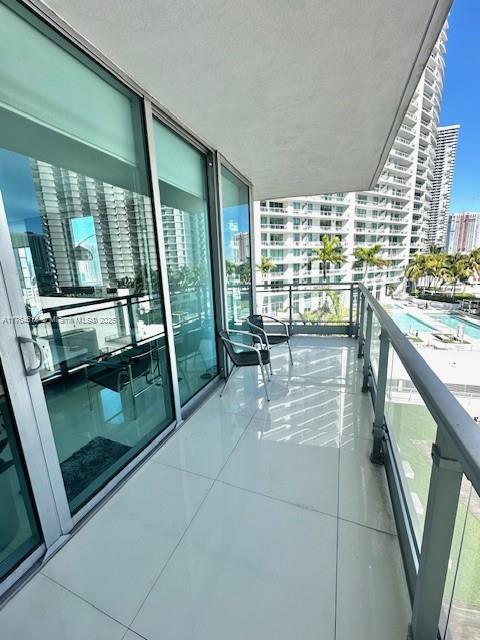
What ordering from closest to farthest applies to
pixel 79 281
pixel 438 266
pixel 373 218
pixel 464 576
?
pixel 464 576 → pixel 79 281 → pixel 438 266 → pixel 373 218

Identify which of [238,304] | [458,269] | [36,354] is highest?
[36,354]

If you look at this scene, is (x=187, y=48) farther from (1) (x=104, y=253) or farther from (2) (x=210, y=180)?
(2) (x=210, y=180)

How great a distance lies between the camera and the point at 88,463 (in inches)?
63.1

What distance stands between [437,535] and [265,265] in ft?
81.3

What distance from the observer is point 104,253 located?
1.70 metres

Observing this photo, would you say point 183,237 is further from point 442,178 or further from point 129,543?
point 442,178

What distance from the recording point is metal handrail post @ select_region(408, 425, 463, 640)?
70 centimetres

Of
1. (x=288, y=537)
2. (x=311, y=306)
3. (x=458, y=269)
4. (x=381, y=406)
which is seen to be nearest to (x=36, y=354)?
(x=288, y=537)

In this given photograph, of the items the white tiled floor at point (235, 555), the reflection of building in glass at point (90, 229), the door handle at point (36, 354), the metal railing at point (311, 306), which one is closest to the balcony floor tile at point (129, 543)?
the white tiled floor at point (235, 555)

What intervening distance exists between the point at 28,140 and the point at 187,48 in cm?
95

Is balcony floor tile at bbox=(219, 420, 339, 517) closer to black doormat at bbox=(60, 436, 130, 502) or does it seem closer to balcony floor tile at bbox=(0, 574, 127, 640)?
black doormat at bbox=(60, 436, 130, 502)

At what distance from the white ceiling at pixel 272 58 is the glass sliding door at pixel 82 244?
270mm

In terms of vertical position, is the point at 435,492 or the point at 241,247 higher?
the point at 241,247

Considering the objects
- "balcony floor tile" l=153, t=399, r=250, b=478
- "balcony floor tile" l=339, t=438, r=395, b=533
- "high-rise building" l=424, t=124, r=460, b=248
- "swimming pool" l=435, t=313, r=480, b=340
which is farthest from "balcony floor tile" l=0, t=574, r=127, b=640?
"high-rise building" l=424, t=124, r=460, b=248
